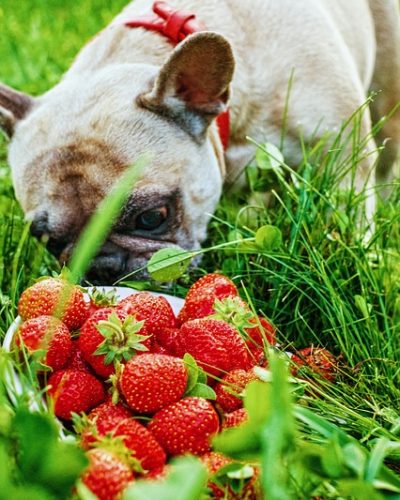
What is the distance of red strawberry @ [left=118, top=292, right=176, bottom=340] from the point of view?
1374 millimetres

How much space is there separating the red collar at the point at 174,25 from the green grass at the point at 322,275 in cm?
18

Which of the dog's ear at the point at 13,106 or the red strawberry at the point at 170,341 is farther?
the dog's ear at the point at 13,106

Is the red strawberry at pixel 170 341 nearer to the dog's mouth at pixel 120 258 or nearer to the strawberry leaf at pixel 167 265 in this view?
the strawberry leaf at pixel 167 265

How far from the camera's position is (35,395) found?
1103mm

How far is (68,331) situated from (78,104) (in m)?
0.85

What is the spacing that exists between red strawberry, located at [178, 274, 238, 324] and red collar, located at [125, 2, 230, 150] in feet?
2.43

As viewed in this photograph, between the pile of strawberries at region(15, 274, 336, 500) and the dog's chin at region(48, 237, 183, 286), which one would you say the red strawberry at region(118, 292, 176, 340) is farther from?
the dog's chin at region(48, 237, 183, 286)

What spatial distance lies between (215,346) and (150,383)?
0.18m

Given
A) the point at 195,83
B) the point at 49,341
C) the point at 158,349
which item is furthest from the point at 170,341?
the point at 195,83

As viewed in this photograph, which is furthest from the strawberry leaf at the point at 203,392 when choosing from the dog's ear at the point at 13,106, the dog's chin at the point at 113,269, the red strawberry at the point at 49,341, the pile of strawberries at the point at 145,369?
the dog's ear at the point at 13,106

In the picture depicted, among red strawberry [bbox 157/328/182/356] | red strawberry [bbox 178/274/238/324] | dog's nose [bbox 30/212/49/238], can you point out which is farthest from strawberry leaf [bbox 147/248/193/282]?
dog's nose [bbox 30/212/49/238]

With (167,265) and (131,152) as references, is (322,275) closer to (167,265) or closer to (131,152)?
(167,265)

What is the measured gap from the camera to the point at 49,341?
4.12 feet

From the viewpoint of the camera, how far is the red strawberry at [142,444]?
109cm
